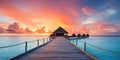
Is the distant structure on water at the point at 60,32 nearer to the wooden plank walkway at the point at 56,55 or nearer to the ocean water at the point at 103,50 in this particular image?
the ocean water at the point at 103,50

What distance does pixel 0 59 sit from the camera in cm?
3334

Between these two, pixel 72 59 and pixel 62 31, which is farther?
pixel 62 31

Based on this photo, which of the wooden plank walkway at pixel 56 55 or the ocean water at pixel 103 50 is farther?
the ocean water at pixel 103 50

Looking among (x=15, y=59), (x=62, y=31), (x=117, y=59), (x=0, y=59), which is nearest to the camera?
(x=15, y=59)

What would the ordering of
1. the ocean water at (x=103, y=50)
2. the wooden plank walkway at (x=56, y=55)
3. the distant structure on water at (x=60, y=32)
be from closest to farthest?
the wooden plank walkway at (x=56, y=55) < the ocean water at (x=103, y=50) < the distant structure on water at (x=60, y=32)

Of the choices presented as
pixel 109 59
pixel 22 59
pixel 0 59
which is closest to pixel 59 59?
pixel 22 59

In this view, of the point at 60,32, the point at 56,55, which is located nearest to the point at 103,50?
the point at 60,32

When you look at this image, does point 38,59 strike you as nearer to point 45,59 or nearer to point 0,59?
point 45,59

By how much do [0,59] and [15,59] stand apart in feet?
86.2

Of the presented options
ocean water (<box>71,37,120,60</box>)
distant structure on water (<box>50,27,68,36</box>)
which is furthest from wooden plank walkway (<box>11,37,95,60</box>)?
distant structure on water (<box>50,27,68,36</box>)

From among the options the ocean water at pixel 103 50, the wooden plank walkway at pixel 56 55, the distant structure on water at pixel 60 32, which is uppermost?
the distant structure on water at pixel 60 32

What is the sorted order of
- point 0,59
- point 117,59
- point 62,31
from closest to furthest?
point 0,59
point 117,59
point 62,31

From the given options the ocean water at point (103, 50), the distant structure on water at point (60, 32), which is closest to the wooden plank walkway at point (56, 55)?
the ocean water at point (103, 50)

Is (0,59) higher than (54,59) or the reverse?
the reverse
